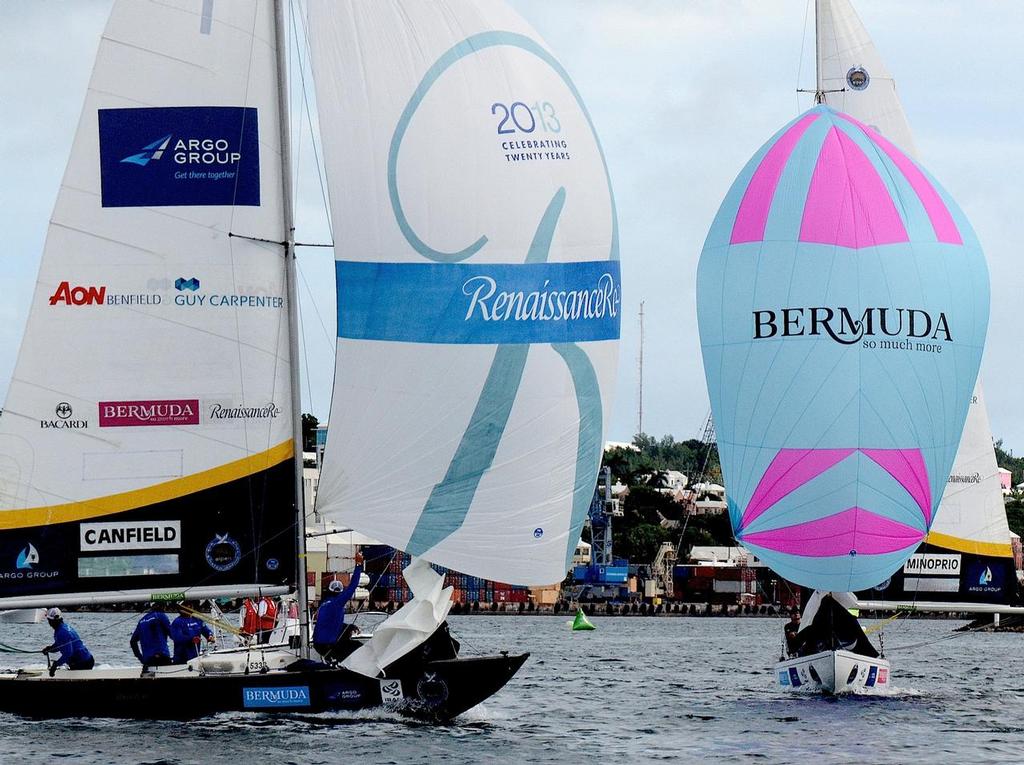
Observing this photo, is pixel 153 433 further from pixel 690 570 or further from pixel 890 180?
pixel 690 570

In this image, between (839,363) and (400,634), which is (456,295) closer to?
Answer: (400,634)

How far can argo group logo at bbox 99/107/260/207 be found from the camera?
1980cm

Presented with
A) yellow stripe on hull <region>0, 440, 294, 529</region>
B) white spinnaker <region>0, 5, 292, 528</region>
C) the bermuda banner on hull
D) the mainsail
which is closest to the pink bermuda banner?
white spinnaker <region>0, 5, 292, 528</region>

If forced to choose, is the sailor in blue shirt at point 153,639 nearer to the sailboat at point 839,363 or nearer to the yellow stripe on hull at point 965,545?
the sailboat at point 839,363

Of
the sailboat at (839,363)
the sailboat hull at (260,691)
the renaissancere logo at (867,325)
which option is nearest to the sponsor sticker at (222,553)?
the sailboat hull at (260,691)

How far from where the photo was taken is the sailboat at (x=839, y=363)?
80.4 feet

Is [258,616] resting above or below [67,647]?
above

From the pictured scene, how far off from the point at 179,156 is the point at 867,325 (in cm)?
997

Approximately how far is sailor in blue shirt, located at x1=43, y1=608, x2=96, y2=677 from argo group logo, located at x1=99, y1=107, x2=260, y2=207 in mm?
4740

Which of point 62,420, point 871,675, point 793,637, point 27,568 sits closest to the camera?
point 27,568

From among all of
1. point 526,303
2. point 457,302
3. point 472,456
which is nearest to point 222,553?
point 472,456

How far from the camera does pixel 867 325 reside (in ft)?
80.6

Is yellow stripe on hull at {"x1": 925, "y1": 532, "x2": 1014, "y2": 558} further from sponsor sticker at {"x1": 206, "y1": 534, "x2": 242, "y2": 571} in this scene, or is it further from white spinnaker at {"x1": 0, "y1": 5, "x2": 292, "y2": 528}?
sponsor sticker at {"x1": 206, "y1": 534, "x2": 242, "y2": 571}

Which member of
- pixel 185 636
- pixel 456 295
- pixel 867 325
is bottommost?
pixel 185 636
